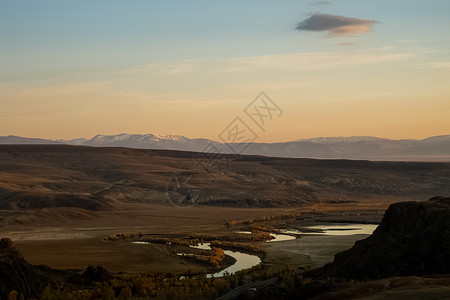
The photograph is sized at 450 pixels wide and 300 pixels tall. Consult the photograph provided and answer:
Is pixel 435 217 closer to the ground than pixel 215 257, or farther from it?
farther from it

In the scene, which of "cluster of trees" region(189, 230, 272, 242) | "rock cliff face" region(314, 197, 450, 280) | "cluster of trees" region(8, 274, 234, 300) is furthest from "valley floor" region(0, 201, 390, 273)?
"rock cliff face" region(314, 197, 450, 280)

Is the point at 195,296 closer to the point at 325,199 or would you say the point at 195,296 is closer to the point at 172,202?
the point at 172,202

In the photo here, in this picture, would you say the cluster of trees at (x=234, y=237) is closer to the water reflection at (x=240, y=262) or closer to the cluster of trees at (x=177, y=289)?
the water reflection at (x=240, y=262)

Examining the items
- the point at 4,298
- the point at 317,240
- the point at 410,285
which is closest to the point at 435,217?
the point at 410,285

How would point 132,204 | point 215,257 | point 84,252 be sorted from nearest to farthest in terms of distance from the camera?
point 215,257 < point 84,252 < point 132,204

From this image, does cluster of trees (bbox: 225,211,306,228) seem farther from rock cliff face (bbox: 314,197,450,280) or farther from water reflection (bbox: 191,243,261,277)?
rock cliff face (bbox: 314,197,450,280)
